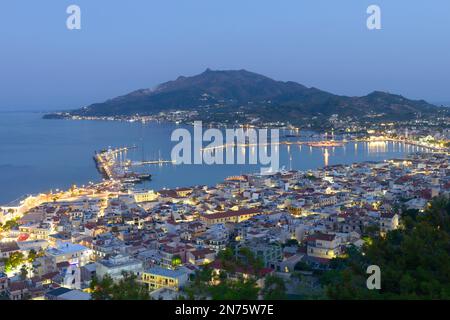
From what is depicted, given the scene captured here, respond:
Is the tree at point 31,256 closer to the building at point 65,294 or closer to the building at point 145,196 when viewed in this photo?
the building at point 65,294

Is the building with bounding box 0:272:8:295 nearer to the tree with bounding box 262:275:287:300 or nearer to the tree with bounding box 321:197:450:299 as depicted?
the tree with bounding box 262:275:287:300

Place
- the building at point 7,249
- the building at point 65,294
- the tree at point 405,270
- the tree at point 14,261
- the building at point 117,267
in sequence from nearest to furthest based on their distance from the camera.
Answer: the tree at point 405,270 < the building at point 65,294 < the building at point 117,267 < the tree at point 14,261 < the building at point 7,249

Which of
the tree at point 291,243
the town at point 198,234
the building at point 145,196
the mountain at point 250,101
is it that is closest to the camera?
the town at point 198,234

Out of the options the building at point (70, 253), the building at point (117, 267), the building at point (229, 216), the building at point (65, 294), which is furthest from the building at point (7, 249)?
the building at point (229, 216)

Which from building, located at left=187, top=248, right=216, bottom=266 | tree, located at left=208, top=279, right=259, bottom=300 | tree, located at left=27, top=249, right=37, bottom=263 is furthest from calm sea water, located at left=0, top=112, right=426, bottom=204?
tree, located at left=208, top=279, right=259, bottom=300

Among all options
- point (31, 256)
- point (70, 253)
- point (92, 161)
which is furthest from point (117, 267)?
point (92, 161)
